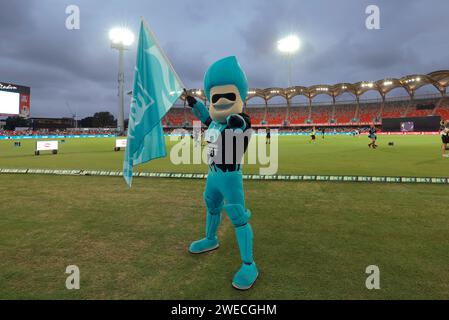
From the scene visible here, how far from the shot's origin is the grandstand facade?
194 feet

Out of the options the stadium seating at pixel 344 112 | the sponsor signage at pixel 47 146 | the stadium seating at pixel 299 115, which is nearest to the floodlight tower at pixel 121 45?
the sponsor signage at pixel 47 146

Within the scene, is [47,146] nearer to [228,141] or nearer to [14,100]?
[228,141]

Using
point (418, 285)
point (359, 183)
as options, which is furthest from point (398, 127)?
point (418, 285)

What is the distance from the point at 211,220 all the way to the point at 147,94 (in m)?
1.89

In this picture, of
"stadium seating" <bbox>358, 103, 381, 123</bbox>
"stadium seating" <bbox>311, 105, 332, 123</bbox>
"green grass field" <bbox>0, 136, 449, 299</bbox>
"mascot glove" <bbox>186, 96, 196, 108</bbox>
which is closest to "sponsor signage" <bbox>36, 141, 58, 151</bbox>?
"green grass field" <bbox>0, 136, 449, 299</bbox>

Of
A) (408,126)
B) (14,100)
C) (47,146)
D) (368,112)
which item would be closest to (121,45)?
(14,100)

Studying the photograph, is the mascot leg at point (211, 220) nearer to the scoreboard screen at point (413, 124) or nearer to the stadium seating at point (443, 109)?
the scoreboard screen at point (413, 124)

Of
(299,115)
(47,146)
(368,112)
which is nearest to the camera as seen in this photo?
(47,146)

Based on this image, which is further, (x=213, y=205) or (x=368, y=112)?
(x=368, y=112)

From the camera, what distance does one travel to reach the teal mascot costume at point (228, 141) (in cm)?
310

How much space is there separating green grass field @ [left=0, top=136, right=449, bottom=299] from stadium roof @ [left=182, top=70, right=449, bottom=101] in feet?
150

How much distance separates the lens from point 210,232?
3.68 meters

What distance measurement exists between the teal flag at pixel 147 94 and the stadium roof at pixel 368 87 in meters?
47.5
